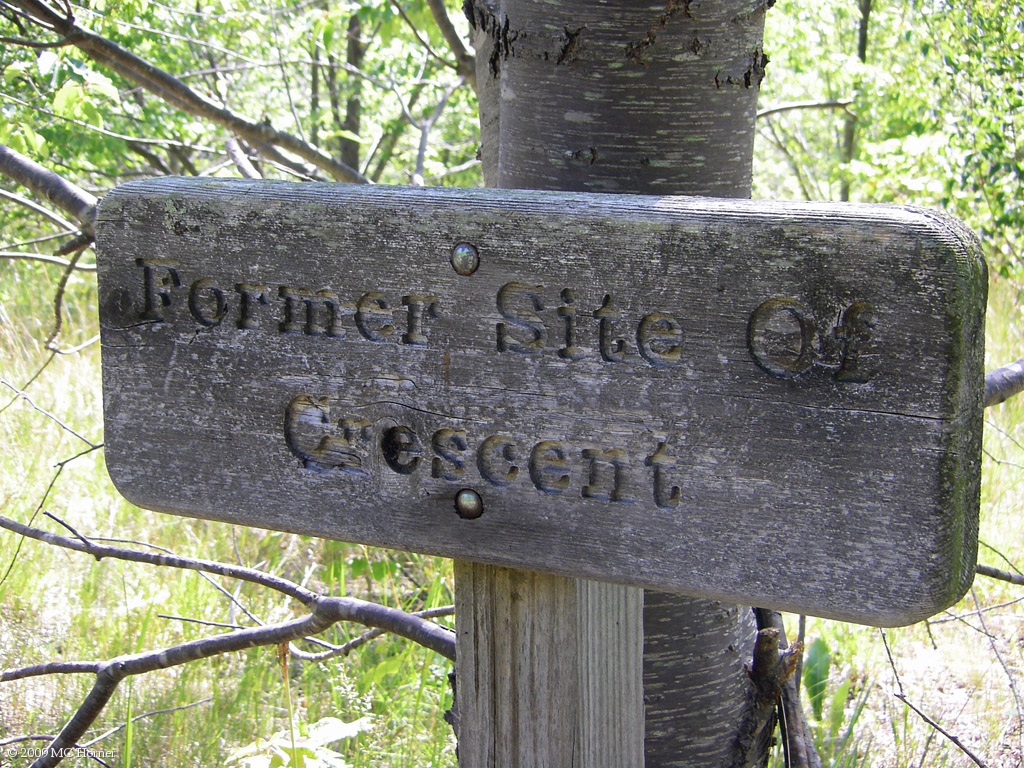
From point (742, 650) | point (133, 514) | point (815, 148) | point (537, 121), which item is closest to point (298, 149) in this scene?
point (133, 514)

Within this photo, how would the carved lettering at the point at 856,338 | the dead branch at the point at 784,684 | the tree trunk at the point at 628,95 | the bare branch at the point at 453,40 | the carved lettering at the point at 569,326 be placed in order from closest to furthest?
the carved lettering at the point at 856,338 < the carved lettering at the point at 569,326 < the tree trunk at the point at 628,95 < the dead branch at the point at 784,684 < the bare branch at the point at 453,40

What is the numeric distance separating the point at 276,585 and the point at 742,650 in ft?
3.00

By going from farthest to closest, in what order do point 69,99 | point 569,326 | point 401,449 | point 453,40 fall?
point 69,99 < point 453,40 < point 401,449 < point 569,326

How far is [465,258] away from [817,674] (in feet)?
6.36

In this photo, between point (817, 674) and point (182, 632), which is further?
point (182, 632)

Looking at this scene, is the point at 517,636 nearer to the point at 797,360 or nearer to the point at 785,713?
the point at 797,360

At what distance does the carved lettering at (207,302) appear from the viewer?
1.04 meters

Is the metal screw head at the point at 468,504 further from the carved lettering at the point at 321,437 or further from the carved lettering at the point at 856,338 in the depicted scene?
the carved lettering at the point at 856,338

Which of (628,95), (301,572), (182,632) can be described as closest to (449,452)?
(628,95)

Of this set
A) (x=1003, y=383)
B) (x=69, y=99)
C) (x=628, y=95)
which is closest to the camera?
(x=628, y=95)

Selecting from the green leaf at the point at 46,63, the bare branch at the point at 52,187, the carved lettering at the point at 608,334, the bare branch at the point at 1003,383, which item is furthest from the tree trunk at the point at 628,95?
the green leaf at the point at 46,63

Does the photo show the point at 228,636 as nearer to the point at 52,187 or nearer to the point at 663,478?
the point at 52,187

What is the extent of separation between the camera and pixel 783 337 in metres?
0.81

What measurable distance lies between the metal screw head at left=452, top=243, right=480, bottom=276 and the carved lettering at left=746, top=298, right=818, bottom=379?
0.90 feet
